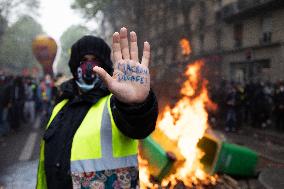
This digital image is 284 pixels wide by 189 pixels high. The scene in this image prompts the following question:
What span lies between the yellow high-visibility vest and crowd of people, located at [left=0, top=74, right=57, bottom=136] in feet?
25.3

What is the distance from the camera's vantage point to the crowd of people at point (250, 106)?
499 inches

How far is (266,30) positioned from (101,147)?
2088 cm

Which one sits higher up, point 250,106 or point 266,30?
point 266,30

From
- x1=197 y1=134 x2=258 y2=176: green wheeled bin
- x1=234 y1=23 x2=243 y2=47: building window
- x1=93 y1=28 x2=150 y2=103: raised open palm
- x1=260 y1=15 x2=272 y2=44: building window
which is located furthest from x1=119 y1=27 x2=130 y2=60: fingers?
x1=234 y1=23 x2=243 y2=47: building window

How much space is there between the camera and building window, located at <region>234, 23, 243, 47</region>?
24203 mm

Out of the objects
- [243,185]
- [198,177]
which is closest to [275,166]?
[243,185]

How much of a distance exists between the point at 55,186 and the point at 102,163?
32cm

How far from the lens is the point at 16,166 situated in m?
→ 7.51

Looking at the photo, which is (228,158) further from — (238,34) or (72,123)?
(238,34)

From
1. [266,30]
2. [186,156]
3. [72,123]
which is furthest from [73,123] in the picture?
[266,30]

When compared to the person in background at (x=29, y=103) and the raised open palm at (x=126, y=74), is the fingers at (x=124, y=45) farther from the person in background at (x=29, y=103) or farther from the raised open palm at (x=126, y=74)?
the person in background at (x=29, y=103)

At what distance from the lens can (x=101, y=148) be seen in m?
2.03

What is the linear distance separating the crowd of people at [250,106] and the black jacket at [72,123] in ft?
35.5

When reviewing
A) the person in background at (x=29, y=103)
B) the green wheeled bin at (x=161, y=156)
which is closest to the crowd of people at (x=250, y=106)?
the person in background at (x=29, y=103)
